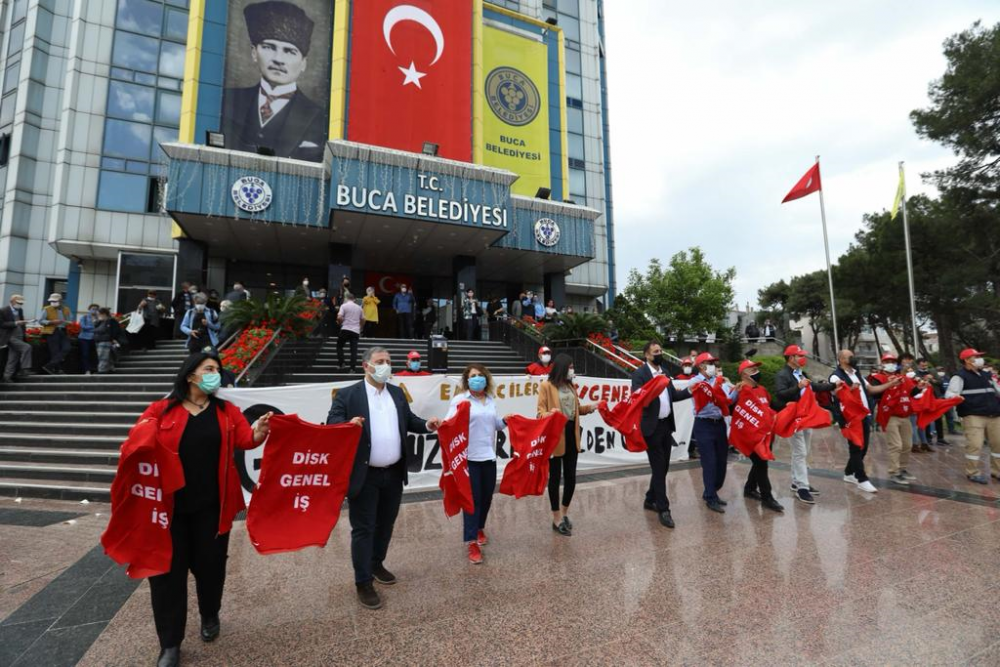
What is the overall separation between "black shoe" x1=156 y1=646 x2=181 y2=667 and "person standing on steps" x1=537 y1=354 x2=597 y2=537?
10.8 feet

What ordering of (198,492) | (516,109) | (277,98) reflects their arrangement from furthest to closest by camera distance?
(516,109), (277,98), (198,492)

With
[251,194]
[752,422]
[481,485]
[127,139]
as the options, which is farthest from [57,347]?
[752,422]

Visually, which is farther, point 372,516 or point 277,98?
point 277,98

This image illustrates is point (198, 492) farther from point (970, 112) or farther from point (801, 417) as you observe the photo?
point (970, 112)

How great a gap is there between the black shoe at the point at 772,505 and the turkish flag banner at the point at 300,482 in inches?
195

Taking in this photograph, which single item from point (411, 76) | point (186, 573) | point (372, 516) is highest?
point (411, 76)

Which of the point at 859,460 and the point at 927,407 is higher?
the point at 927,407

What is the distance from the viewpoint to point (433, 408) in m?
7.38

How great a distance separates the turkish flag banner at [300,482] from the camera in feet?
10.8

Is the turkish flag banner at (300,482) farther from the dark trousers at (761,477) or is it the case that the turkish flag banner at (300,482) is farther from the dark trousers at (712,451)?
the dark trousers at (761,477)

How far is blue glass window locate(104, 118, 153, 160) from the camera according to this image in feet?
65.7

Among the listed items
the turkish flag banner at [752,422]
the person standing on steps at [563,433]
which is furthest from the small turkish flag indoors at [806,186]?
the person standing on steps at [563,433]

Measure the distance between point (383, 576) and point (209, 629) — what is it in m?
1.19

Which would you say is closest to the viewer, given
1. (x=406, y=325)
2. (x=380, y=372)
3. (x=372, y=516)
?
(x=372, y=516)
